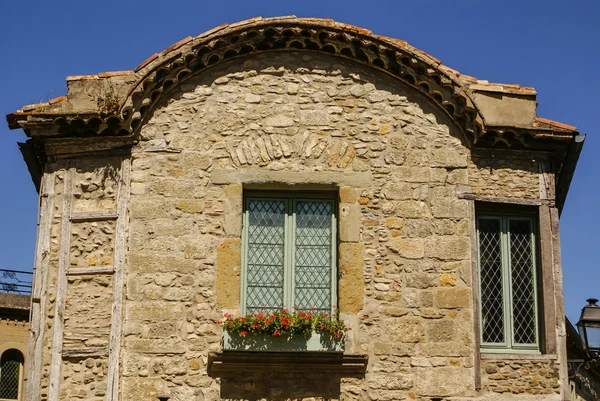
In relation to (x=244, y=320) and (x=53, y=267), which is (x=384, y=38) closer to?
(x=244, y=320)

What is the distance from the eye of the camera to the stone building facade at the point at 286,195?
11.3 metres

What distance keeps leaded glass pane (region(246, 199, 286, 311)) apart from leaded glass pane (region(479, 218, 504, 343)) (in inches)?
96.3

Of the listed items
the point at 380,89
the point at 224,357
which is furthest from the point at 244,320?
the point at 380,89

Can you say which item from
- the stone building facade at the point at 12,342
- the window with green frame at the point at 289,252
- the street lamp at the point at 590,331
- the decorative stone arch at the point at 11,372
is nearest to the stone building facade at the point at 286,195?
the window with green frame at the point at 289,252

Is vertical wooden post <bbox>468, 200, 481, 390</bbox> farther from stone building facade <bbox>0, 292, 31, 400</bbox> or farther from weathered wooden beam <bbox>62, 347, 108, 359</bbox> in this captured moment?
stone building facade <bbox>0, 292, 31, 400</bbox>

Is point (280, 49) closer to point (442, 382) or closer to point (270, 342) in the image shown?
point (270, 342)

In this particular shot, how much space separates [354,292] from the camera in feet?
38.0

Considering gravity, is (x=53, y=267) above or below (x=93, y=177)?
below

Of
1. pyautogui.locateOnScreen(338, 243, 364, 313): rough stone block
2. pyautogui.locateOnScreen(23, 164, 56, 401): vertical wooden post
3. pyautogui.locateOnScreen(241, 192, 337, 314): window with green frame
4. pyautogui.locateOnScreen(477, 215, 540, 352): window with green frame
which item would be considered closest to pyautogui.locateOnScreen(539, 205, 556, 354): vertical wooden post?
pyautogui.locateOnScreen(477, 215, 540, 352): window with green frame

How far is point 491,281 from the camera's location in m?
12.0

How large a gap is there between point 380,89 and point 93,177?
3690 mm

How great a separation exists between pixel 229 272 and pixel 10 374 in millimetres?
22390

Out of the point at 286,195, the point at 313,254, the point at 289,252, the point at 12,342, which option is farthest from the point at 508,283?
the point at 12,342

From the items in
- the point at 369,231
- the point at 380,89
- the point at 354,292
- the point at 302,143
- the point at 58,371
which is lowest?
the point at 58,371
